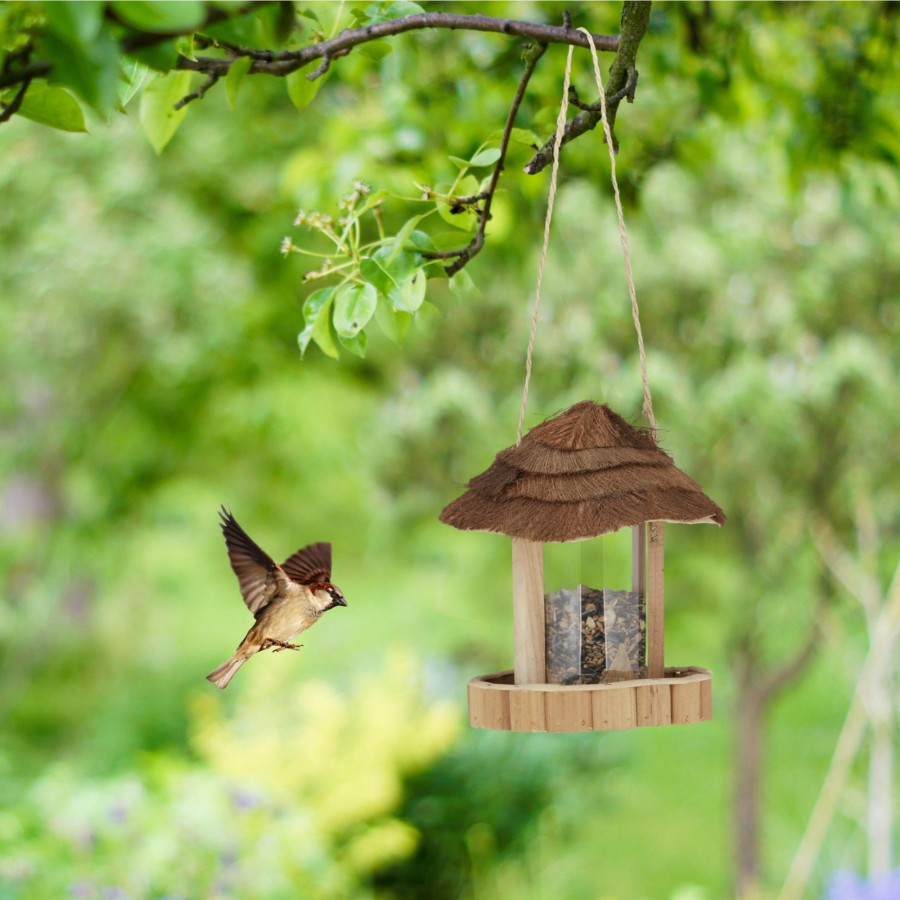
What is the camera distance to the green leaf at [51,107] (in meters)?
1.01

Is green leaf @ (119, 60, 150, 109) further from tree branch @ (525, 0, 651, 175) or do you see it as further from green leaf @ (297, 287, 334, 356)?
tree branch @ (525, 0, 651, 175)

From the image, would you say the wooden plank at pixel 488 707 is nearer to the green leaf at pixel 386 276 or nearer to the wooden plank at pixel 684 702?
the wooden plank at pixel 684 702

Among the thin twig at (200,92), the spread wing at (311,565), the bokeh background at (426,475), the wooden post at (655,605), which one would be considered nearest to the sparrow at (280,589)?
the spread wing at (311,565)

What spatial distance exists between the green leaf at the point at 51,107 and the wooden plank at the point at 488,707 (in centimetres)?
76

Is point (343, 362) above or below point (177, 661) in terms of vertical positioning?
above

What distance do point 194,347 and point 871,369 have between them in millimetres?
2666

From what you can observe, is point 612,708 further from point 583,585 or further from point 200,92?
point 200,92

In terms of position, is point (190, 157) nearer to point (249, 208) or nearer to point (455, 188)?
point (249, 208)

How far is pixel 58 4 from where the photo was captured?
2.28 ft

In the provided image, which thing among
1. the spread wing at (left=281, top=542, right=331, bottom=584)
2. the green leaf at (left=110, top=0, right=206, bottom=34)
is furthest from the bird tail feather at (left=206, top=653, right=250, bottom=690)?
the green leaf at (left=110, top=0, right=206, bottom=34)

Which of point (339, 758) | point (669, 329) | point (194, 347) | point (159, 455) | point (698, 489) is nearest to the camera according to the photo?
point (698, 489)

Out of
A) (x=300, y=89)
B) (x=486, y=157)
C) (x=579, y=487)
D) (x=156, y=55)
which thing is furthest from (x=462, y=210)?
(x=156, y=55)

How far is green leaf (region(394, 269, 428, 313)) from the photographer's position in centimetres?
143

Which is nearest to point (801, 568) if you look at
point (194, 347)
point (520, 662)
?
point (194, 347)
